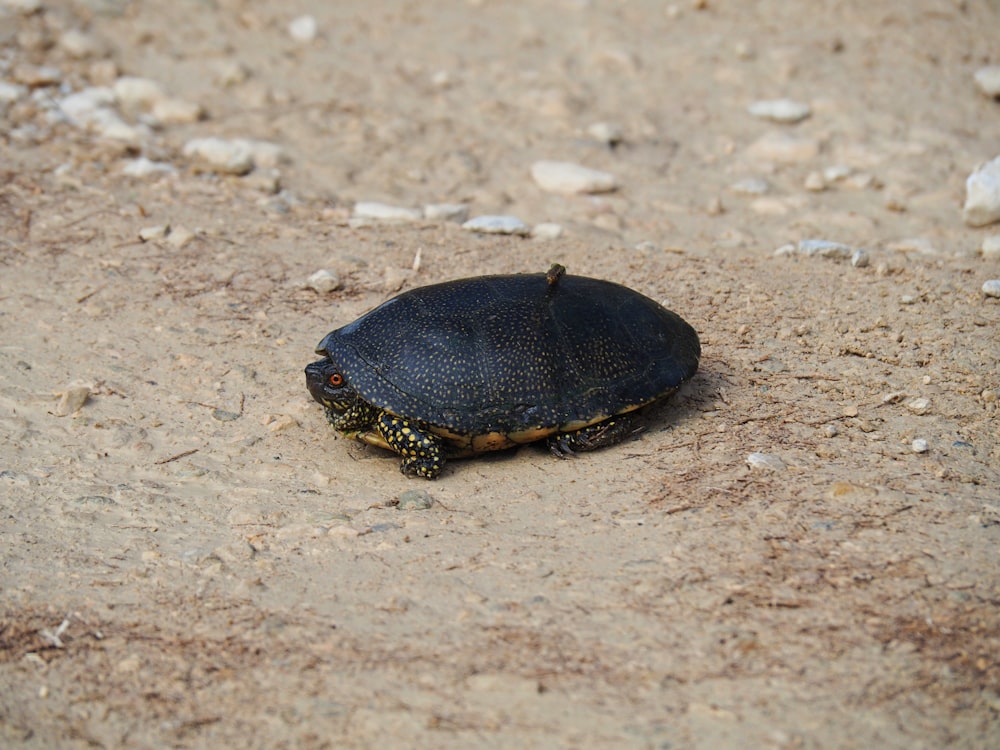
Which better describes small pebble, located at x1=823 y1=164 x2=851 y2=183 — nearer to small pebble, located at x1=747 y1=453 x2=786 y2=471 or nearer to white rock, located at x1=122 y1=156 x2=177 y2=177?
small pebble, located at x1=747 y1=453 x2=786 y2=471

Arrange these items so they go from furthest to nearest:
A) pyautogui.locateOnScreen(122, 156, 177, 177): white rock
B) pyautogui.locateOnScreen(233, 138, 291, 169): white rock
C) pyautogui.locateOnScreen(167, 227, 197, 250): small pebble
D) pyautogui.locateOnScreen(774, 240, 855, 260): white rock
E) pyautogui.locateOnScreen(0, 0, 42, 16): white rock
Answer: pyautogui.locateOnScreen(0, 0, 42, 16): white rock < pyautogui.locateOnScreen(233, 138, 291, 169): white rock < pyautogui.locateOnScreen(122, 156, 177, 177): white rock < pyautogui.locateOnScreen(167, 227, 197, 250): small pebble < pyautogui.locateOnScreen(774, 240, 855, 260): white rock

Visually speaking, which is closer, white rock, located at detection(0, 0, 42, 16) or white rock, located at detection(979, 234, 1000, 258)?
white rock, located at detection(979, 234, 1000, 258)

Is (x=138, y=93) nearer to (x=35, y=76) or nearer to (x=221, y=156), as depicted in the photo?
(x=35, y=76)

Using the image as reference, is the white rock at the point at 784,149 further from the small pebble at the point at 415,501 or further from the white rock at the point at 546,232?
the small pebble at the point at 415,501

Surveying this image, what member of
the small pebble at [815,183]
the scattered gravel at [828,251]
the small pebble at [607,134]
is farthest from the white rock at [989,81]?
the small pebble at [607,134]

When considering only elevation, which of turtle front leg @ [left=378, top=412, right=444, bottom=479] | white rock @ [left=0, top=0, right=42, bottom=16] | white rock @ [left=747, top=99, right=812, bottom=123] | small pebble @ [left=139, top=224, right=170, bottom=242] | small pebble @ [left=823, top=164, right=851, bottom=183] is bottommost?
small pebble @ [left=139, top=224, right=170, bottom=242]

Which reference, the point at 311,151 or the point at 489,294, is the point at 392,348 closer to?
the point at 489,294

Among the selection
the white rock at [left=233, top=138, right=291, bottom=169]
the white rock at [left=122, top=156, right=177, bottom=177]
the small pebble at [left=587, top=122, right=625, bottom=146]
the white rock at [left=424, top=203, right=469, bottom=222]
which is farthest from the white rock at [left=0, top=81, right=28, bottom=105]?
the small pebble at [left=587, top=122, right=625, bottom=146]
